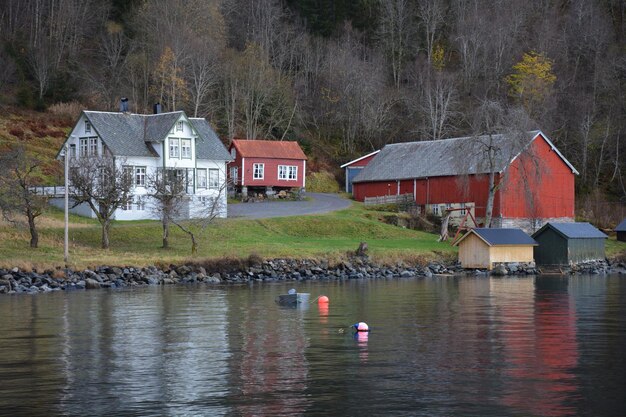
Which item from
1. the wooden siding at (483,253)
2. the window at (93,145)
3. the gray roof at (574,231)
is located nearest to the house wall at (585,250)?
the gray roof at (574,231)

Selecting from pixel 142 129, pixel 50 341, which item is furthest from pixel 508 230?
pixel 50 341

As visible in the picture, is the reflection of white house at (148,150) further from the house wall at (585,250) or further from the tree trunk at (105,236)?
the house wall at (585,250)

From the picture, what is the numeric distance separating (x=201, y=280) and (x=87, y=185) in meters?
11.2

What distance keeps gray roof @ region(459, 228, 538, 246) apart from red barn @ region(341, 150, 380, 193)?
3178 cm

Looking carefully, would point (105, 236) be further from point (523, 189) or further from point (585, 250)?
point (523, 189)

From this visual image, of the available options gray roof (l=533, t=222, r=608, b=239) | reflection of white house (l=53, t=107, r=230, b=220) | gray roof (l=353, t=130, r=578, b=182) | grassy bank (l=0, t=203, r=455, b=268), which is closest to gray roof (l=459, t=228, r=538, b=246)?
gray roof (l=533, t=222, r=608, b=239)

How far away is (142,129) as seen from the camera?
242 ft

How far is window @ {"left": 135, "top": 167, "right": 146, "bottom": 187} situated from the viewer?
70.6m

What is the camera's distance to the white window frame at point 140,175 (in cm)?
7050

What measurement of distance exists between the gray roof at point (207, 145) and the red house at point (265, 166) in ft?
28.2

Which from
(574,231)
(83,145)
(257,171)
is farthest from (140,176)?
(574,231)

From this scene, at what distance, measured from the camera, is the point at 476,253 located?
205ft

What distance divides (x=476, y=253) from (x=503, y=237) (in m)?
2.11

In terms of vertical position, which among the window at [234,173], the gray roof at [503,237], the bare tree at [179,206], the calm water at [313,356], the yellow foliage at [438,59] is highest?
the yellow foliage at [438,59]
